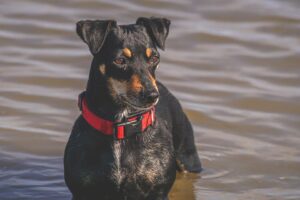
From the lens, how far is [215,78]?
11078 millimetres

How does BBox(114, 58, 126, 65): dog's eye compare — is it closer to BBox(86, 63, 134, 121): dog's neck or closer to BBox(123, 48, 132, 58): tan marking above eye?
BBox(123, 48, 132, 58): tan marking above eye

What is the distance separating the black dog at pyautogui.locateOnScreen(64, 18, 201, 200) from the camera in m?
6.48

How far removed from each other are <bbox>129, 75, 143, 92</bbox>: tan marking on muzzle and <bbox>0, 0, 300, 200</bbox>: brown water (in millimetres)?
1994

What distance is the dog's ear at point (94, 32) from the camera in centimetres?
662

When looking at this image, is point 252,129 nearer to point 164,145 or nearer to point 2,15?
point 164,145

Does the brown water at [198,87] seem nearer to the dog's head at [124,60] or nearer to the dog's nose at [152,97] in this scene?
the dog's head at [124,60]

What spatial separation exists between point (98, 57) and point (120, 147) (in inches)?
28.3

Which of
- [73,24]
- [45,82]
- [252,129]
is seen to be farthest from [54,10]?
[252,129]

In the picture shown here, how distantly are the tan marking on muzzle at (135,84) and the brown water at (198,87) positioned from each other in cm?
199

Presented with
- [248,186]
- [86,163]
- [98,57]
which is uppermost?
[98,57]

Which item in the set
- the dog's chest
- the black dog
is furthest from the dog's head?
the dog's chest

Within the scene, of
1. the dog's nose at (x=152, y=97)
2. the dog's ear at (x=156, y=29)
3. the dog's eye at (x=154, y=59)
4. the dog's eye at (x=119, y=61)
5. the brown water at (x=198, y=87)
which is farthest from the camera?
the brown water at (x=198, y=87)

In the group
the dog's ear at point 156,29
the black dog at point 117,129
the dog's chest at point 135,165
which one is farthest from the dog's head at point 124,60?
the dog's chest at point 135,165

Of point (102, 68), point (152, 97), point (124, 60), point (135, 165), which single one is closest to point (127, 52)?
point (124, 60)
